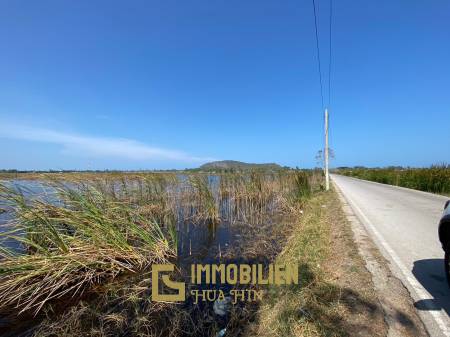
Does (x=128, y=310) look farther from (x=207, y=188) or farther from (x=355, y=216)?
(x=355, y=216)

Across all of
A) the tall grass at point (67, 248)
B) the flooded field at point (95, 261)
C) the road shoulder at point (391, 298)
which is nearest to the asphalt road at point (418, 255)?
the road shoulder at point (391, 298)

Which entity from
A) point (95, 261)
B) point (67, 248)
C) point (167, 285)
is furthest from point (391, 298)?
point (67, 248)

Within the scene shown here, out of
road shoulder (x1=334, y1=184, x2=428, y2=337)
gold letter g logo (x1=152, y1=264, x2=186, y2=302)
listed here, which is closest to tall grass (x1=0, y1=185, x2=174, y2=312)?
gold letter g logo (x1=152, y1=264, x2=186, y2=302)

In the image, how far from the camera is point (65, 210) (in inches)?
184

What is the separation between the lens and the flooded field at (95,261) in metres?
3.41

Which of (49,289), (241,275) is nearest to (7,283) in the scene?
(49,289)

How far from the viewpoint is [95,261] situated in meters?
4.47

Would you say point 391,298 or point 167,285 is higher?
point 391,298

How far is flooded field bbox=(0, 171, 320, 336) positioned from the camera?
3.41 m

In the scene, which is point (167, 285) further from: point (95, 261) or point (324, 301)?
point (324, 301)

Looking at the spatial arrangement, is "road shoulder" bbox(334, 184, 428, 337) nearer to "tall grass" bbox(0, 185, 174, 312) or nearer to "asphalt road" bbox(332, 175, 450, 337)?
"asphalt road" bbox(332, 175, 450, 337)

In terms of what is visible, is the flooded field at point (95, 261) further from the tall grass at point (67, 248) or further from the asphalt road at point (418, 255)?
the asphalt road at point (418, 255)

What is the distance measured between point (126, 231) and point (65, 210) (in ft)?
4.29

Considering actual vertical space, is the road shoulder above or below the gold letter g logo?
above
